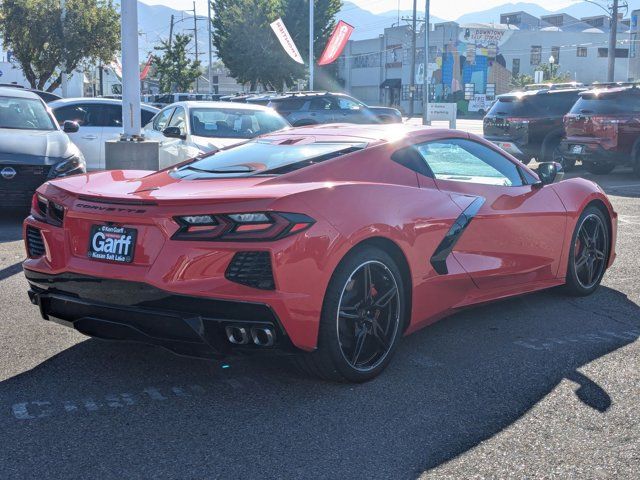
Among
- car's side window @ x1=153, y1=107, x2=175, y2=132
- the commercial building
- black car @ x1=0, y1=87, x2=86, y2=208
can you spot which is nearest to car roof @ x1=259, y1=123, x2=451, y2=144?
black car @ x1=0, y1=87, x2=86, y2=208

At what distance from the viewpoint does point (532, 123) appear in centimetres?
1809

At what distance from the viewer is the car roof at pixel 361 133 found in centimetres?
514

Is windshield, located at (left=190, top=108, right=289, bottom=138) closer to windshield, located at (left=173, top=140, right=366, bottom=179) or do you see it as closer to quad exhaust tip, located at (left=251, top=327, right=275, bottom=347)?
windshield, located at (left=173, top=140, right=366, bottom=179)

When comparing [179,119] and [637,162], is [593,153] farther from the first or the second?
[179,119]

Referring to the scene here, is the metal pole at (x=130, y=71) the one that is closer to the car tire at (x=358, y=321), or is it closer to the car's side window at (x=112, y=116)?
the car's side window at (x=112, y=116)

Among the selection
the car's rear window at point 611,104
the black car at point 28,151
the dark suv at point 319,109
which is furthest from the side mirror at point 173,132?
the dark suv at point 319,109

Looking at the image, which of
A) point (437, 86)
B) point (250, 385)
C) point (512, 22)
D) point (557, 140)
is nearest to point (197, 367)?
point (250, 385)

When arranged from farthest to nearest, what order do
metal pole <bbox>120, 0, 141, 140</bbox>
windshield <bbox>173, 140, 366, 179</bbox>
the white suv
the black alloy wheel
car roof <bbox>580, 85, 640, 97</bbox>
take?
car roof <bbox>580, 85, 640, 97</bbox> → the white suv → metal pole <bbox>120, 0, 141, 140</bbox> → windshield <bbox>173, 140, 366, 179</bbox> → the black alloy wheel

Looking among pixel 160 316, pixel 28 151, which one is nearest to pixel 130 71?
pixel 28 151

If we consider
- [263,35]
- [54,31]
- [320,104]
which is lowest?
[320,104]

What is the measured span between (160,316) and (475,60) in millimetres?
79262

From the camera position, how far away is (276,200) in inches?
158

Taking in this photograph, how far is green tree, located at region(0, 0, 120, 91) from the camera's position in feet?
92.6

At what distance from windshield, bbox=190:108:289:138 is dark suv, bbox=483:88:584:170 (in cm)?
713
